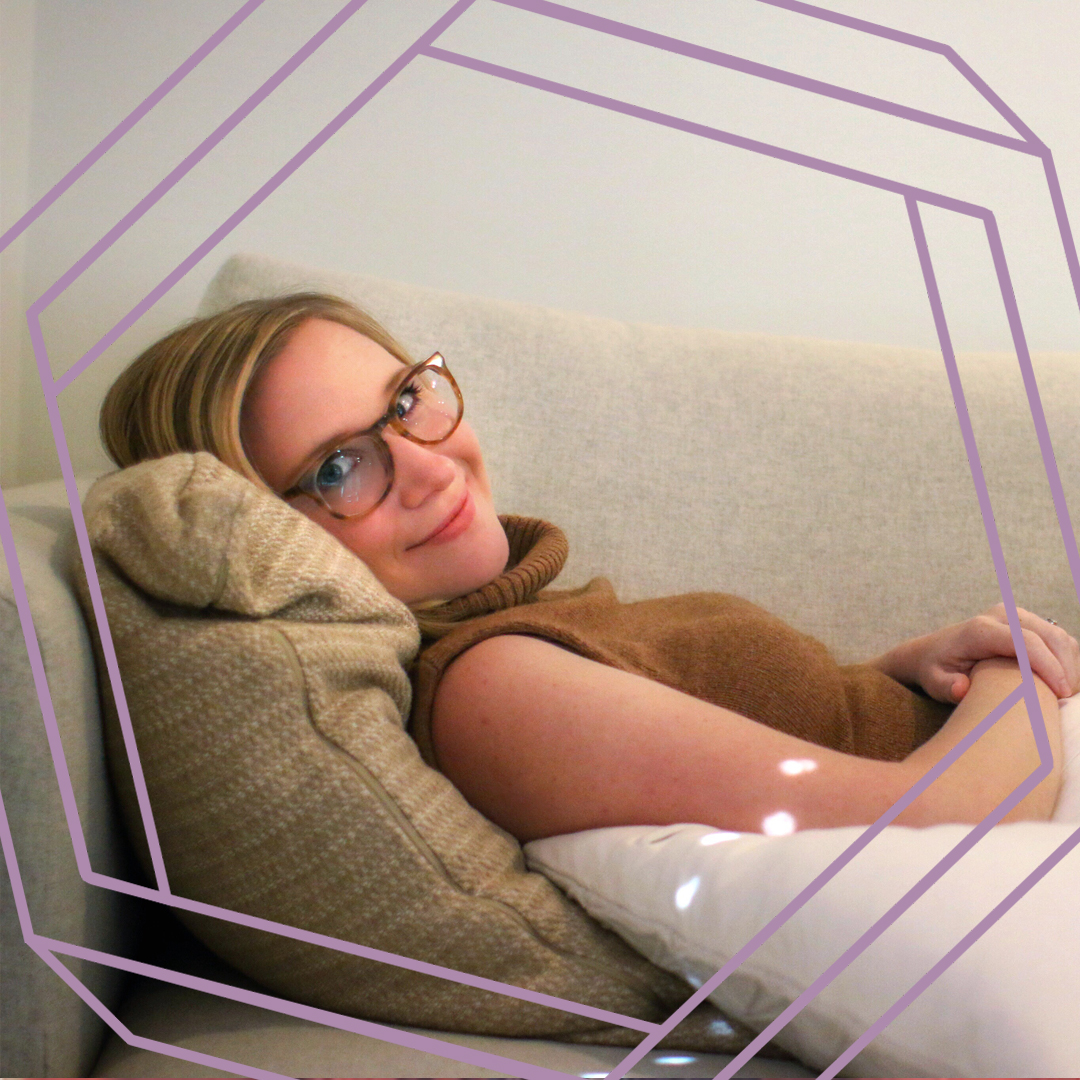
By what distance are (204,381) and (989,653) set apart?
0.60m

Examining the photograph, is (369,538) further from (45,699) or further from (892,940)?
(892,940)

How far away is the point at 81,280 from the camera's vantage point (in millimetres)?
877

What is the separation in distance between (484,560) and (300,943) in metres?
0.31

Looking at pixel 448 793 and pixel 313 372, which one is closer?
pixel 448 793

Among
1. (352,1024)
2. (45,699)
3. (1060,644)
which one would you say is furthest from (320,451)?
(1060,644)

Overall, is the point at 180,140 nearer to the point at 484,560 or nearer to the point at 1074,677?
the point at 484,560

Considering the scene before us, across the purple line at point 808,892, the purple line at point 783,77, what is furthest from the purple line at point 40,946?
the purple line at point 783,77

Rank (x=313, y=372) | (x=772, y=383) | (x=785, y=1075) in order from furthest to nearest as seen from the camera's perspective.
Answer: (x=772, y=383) → (x=313, y=372) → (x=785, y=1075)

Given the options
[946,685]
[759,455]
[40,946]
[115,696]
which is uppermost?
[759,455]

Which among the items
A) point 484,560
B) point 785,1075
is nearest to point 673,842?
point 785,1075

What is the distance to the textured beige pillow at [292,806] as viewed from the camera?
0.48 meters

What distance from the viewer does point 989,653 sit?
28.9 inches

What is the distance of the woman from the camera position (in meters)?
0.51

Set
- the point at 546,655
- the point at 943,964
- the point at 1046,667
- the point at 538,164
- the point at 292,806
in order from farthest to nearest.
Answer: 1. the point at 538,164
2. the point at 1046,667
3. the point at 546,655
4. the point at 292,806
5. the point at 943,964
